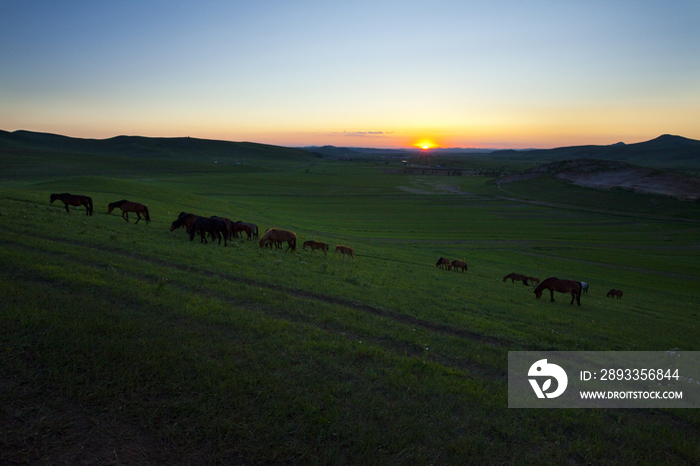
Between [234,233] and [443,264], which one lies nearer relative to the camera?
[234,233]

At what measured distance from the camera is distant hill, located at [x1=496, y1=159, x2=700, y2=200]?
84.1 meters

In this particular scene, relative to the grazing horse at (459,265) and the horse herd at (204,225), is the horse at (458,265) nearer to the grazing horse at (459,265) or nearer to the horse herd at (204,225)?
the grazing horse at (459,265)

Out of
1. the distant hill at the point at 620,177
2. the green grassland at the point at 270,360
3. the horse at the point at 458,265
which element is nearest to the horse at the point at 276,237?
the green grassland at the point at 270,360

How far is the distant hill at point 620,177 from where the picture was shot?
276 ft

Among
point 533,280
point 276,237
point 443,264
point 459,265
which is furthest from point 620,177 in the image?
point 276,237

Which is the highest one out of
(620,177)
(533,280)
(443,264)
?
(620,177)

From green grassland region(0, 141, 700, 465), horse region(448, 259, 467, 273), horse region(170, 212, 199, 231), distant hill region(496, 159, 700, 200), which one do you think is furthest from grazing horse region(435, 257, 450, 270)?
distant hill region(496, 159, 700, 200)

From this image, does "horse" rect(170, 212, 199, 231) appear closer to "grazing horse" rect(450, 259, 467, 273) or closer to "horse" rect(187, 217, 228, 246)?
"horse" rect(187, 217, 228, 246)

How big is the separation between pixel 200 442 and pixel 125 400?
4.36ft

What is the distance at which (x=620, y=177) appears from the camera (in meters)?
99.2

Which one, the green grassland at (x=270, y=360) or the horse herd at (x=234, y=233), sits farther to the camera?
the horse herd at (x=234, y=233)

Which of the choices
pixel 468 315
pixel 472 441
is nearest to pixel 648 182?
pixel 468 315

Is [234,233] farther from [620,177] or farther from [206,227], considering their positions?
[620,177]

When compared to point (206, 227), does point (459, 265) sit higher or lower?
lower
